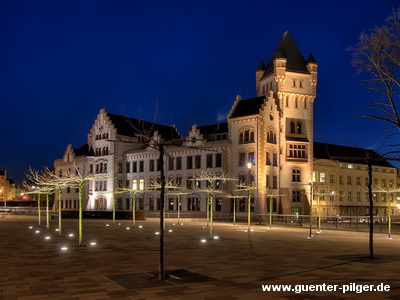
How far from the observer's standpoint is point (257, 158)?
66.0m

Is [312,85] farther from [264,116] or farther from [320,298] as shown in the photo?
[320,298]

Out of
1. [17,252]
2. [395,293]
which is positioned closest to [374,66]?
[395,293]

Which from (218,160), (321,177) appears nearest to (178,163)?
(218,160)

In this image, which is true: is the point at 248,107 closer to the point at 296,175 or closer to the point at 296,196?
the point at 296,175

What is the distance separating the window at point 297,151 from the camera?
7112cm

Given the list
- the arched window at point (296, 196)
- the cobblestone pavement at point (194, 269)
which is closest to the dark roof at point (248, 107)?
the arched window at point (296, 196)

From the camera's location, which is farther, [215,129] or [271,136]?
[215,129]

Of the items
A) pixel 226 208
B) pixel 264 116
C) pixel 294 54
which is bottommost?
pixel 226 208

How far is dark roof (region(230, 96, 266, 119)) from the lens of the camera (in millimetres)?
67625

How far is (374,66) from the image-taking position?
15.3m

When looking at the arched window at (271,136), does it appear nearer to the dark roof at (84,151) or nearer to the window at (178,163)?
the window at (178,163)

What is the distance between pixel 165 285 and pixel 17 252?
11.4 m

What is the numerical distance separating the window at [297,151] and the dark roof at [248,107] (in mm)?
8736

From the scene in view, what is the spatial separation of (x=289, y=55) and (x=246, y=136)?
16.7m
